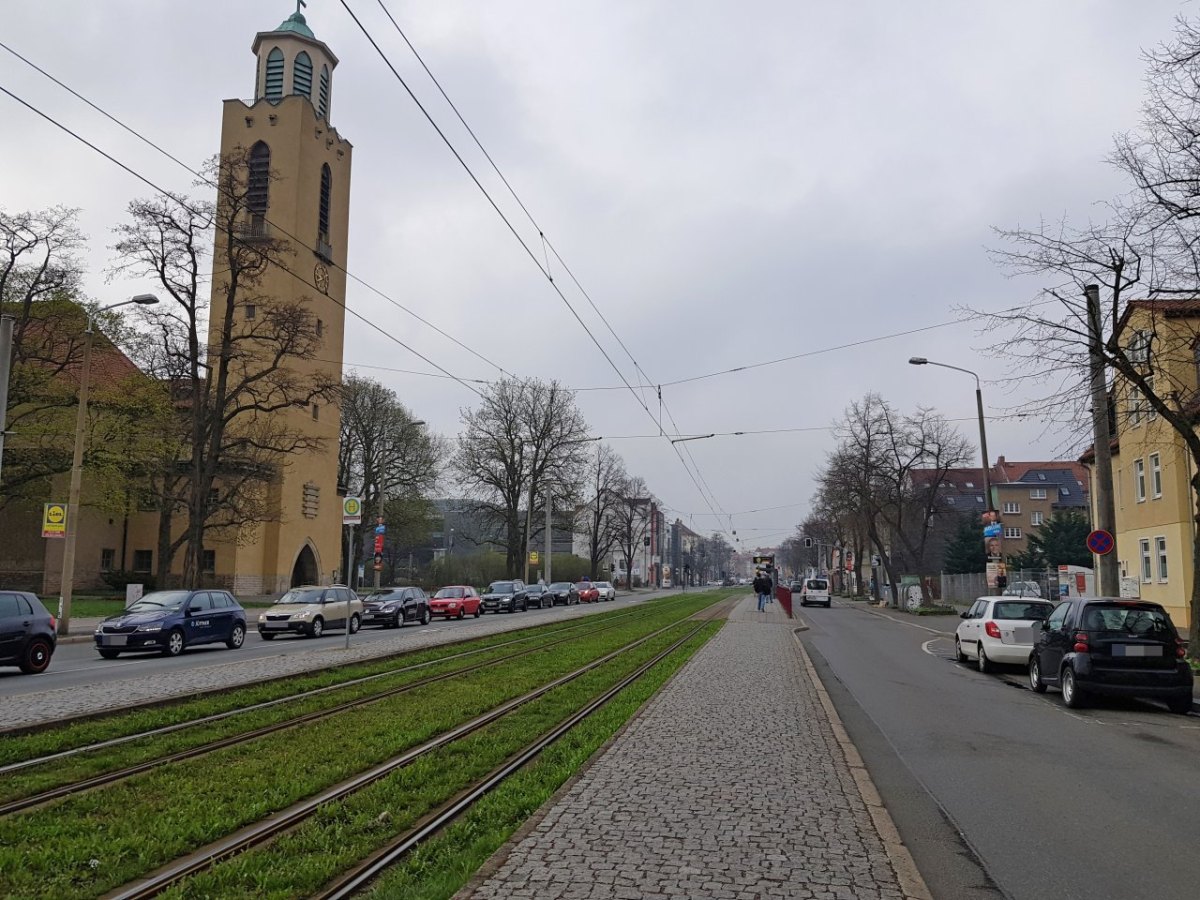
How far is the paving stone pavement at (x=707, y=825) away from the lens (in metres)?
4.77

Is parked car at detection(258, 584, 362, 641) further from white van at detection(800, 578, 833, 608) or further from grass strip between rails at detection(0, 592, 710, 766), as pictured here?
white van at detection(800, 578, 833, 608)

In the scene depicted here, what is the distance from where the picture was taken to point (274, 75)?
5316 centimetres

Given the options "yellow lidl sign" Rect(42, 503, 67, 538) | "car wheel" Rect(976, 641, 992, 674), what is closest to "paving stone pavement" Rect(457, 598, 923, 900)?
"car wheel" Rect(976, 641, 992, 674)

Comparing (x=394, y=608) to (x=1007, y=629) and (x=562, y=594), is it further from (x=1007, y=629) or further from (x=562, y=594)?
(x=562, y=594)

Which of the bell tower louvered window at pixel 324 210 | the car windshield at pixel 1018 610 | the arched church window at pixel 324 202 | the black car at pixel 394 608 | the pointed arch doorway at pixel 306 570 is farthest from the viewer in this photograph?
the pointed arch doorway at pixel 306 570

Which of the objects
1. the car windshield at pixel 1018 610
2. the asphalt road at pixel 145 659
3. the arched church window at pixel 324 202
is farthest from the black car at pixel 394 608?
the arched church window at pixel 324 202

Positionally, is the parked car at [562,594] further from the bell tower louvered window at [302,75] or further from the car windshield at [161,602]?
the car windshield at [161,602]

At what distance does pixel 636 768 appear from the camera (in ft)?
25.7

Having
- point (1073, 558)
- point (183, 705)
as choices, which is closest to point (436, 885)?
point (183, 705)

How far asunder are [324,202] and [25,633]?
4090 centimetres

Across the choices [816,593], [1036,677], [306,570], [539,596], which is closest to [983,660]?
[1036,677]

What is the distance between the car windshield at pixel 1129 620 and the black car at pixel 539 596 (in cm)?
3997

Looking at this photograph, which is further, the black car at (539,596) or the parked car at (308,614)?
the black car at (539,596)

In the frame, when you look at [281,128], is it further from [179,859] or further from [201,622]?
[179,859]
